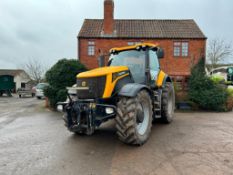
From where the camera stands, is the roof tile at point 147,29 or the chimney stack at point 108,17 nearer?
the chimney stack at point 108,17

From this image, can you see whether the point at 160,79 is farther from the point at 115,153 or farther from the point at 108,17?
the point at 108,17

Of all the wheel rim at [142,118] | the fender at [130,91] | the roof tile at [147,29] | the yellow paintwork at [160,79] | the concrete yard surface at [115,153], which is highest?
the roof tile at [147,29]

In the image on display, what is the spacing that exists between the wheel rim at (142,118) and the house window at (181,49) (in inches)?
607

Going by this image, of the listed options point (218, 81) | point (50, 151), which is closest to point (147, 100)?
point (50, 151)

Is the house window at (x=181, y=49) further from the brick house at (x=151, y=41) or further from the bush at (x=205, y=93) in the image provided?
the bush at (x=205, y=93)

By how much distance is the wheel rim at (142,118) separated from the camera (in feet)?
15.2

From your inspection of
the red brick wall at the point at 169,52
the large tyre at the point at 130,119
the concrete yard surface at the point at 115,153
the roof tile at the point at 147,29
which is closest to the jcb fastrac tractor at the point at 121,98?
the large tyre at the point at 130,119

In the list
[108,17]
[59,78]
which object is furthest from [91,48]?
[59,78]

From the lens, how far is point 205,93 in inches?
408

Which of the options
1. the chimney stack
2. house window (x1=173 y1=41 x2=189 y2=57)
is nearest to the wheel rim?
the chimney stack

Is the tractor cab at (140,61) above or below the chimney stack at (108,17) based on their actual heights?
below

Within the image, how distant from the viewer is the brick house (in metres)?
18.7

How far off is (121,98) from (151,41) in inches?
617

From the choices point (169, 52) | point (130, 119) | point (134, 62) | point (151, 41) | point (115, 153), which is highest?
point (151, 41)
